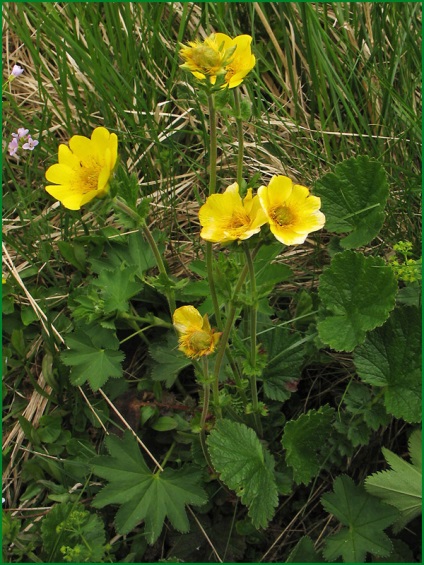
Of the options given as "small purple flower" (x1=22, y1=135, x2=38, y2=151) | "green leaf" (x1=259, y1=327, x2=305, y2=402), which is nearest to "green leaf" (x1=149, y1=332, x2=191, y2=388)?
"green leaf" (x1=259, y1=327, x2=305, y2=402)

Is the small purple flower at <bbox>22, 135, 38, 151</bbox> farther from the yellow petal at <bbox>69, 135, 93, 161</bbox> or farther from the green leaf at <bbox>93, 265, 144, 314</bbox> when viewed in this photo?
the yellow petal at <bbox>69, 135, 93, 161</bbox>

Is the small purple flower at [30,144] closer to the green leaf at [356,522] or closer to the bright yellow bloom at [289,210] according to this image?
the bright yellow bloom at [289,210]

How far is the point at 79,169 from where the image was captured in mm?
1545

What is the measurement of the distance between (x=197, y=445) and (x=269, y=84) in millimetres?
1421

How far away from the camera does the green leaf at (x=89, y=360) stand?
1891 millimetres

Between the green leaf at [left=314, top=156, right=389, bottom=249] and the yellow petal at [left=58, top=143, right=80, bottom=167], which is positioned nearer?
the yellow petal at [left=58, top=143, right=80, bottom=167]

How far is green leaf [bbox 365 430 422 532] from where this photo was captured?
166cm

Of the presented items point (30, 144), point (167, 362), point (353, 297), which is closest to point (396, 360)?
point (353, 297)

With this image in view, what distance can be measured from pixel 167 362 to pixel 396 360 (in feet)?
2.23

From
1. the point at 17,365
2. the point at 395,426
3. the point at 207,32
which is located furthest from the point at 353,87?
the point at 17,365

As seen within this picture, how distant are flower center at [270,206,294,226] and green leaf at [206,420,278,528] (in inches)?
22.2

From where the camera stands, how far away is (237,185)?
1.39 metres

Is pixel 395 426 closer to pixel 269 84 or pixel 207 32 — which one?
pixel 269 84

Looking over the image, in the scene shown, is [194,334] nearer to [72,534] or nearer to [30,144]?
[72,534]
